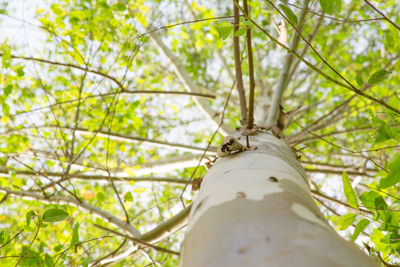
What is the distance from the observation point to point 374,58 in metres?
4.27

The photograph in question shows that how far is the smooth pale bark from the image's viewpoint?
41cm

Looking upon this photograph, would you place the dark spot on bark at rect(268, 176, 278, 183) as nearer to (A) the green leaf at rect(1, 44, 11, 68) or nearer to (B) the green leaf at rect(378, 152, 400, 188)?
(B) the green leaf at rect(378, 152, 400, 188)

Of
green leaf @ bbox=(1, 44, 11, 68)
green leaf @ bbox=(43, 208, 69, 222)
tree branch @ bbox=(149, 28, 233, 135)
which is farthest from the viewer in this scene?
tree branch @ bbox=(149, 28, 233, 135)

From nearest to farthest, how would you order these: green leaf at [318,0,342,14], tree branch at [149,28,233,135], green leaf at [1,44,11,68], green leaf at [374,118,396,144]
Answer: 1. green leaf at [374,118,396,144]
2. green leaf at [318,0,342,14]
3. green leaf at [1,44,11,68]
4. tree branch at [149,28,233,135]

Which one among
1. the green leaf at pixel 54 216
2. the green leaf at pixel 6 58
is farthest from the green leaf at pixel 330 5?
the green leaf at pixel 6 58

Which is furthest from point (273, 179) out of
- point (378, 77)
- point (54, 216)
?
point (54, 216)

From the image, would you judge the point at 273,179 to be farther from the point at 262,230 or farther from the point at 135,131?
the point at 135,131

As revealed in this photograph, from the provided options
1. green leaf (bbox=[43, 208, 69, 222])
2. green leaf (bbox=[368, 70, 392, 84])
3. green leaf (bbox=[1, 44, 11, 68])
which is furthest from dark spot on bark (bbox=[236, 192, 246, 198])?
green leaf (bbox=[1, 44, 11, 68])

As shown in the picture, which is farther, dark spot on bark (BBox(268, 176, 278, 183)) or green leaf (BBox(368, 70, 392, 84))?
green leaf (BBox(368, 70, 392, 84))

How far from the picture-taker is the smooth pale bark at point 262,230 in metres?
0.41

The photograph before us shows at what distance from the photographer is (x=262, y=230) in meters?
0.45

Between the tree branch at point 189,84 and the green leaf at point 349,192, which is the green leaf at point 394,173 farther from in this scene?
the tree branch at point 189,84

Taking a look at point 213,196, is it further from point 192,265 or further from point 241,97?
point 241,97

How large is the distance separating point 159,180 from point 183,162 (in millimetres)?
320
